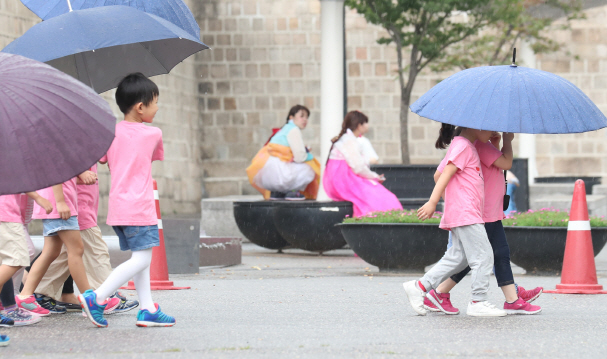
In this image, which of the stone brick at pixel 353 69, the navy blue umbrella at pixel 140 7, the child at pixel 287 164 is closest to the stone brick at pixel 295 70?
the stone brick at pixel 353 69

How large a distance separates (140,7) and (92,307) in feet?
6.26

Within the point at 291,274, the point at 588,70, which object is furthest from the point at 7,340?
the point at 588,70

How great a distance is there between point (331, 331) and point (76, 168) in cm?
167

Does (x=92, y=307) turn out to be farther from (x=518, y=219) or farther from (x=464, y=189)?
(x=518, y=219)

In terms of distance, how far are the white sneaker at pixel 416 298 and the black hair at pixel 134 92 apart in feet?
6.12

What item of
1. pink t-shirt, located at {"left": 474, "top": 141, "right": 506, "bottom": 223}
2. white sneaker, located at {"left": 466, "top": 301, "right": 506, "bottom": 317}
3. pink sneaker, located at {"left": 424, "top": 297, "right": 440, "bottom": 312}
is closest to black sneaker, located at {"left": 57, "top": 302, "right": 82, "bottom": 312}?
pink sneaker, located at {"left": 424, "top": 297, "right": 440, "bottom": 312}

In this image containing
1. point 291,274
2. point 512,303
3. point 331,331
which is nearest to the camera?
point 331,331

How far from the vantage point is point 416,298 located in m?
5.46

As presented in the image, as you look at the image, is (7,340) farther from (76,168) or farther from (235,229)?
(235,229)

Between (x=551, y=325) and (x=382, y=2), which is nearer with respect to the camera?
(x=551, y=325)

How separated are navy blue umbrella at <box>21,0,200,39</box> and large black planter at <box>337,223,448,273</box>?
2.92 metres

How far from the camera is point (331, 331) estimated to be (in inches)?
190

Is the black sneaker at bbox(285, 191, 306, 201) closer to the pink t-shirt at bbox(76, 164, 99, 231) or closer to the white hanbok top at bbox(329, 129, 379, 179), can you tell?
the white hanbok top at bbox(329, 129, 379, 179)

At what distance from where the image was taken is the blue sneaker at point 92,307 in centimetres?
482
